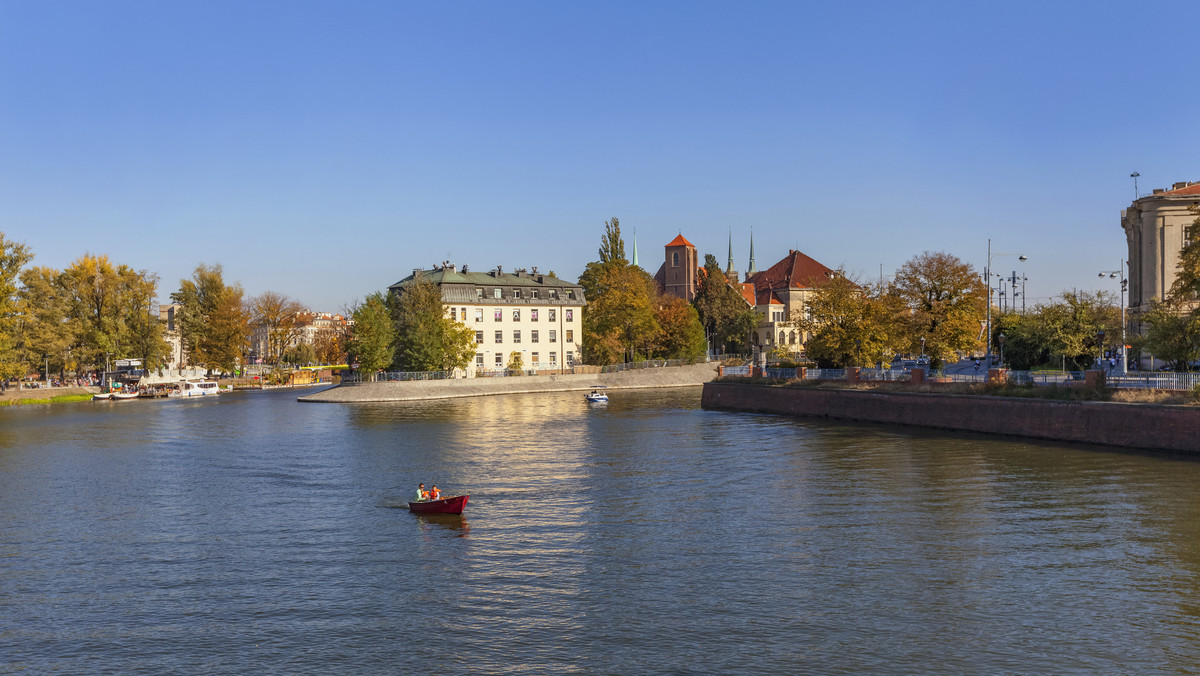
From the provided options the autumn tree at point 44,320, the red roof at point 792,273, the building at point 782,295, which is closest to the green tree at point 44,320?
the autumn tree at point 44,320

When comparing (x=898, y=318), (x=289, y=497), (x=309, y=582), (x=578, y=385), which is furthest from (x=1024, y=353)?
(x=309, y=582)

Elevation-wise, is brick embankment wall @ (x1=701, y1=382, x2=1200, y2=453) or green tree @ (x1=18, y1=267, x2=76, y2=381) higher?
green tree @ (x1=18, y1=267, x2=76, y2=381)

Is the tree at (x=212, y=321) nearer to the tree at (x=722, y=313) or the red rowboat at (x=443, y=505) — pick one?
the tree at (x=722, y=313)

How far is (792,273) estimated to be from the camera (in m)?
172

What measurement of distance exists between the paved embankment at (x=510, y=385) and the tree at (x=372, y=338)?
327 centimetres

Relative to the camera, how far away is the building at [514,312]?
10581cm

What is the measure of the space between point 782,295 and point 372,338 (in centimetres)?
9533

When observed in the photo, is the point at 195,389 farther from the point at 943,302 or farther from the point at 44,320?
the point at 943,302

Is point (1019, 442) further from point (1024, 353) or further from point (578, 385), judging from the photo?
point (578, 385)

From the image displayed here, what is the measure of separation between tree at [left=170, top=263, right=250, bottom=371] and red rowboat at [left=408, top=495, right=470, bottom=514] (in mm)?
102221

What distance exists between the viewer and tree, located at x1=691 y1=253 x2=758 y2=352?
458ft

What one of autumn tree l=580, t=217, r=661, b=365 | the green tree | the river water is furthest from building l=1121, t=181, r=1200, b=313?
the green tree

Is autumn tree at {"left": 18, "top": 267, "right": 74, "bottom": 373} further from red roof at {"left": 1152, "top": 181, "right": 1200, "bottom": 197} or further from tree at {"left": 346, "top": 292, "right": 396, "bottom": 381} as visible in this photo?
red roof at {"left": 1152, "top": 181, "right": 1200, "bottom": 197}

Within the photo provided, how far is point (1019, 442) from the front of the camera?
47.5m
